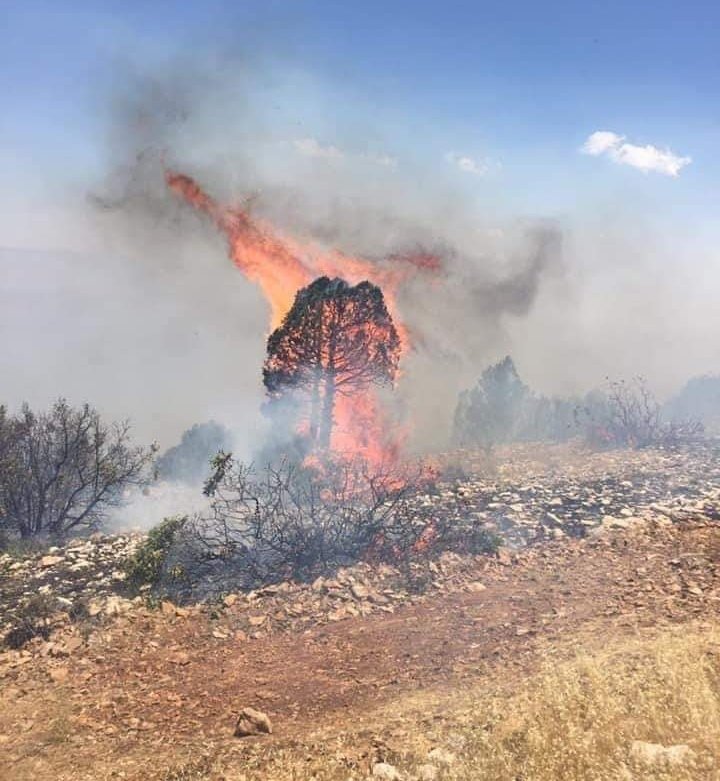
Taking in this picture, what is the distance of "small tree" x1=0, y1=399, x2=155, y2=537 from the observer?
14625 mm

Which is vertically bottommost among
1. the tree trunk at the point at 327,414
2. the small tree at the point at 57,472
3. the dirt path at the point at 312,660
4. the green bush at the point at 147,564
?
the dirt path at the point at 312,660

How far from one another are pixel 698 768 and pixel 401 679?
339 cm

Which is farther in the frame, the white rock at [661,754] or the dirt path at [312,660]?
the dirt path at [312,660]

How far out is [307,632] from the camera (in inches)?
328

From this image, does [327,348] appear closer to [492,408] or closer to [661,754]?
[492,408]

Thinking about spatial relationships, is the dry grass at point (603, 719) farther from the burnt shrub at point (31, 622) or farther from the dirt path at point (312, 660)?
the burnt shrub at point (31, 622)

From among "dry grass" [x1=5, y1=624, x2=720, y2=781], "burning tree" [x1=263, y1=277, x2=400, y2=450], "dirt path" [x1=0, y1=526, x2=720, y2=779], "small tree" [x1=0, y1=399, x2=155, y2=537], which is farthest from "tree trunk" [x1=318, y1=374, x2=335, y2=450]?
"dry grass" [x1=5, y1=624, x2=720, y2=781]

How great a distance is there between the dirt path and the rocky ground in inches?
1.0

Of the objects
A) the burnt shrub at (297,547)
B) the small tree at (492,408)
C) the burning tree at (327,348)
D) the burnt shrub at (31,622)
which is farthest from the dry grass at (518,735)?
the small tree at (492,408)

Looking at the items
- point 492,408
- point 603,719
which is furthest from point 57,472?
point 492,408

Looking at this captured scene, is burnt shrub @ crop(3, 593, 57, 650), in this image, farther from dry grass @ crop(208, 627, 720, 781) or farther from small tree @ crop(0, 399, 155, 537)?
small tree @ crop(0, 399, 155, 537)

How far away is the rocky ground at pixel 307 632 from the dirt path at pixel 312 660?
3 centimetres

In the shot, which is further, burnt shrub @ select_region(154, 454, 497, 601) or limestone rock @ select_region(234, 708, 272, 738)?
burnt shrub @ select_region(154, 454, 497, 601)

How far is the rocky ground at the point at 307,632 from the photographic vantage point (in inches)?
235
